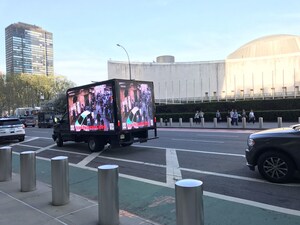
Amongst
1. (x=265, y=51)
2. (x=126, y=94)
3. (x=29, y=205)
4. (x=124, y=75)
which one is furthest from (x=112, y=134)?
(x=265, y=51)

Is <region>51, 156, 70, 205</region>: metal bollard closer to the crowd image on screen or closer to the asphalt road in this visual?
the asphalt road

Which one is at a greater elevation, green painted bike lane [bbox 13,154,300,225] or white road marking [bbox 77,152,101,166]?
white road marking [bbox 77,152,101,166]

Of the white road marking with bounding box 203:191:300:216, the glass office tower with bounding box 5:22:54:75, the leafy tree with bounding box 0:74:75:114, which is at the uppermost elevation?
the glass office tower with bounding box 5:22:54:75

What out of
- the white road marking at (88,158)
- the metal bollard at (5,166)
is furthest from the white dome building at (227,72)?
the metal bollard at (5,166)

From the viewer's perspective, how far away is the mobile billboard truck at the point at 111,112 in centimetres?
1212

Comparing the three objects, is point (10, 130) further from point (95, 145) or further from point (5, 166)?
point (5, 166)

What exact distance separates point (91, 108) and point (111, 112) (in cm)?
138

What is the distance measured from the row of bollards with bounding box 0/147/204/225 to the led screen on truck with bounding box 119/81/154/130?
5.42m

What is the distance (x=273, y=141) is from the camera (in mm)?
6715

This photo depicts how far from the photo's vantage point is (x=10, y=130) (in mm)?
19250

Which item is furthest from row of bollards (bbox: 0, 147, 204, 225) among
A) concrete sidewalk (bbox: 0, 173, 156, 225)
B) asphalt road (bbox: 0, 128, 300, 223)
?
asphalt road (bbox: 0, 128, 300, 223)

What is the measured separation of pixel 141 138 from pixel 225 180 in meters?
6.52

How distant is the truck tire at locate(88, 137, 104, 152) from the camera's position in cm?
1302

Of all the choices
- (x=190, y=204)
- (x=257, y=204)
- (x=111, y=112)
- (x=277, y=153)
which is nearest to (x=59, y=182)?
(x=190, y=204)
